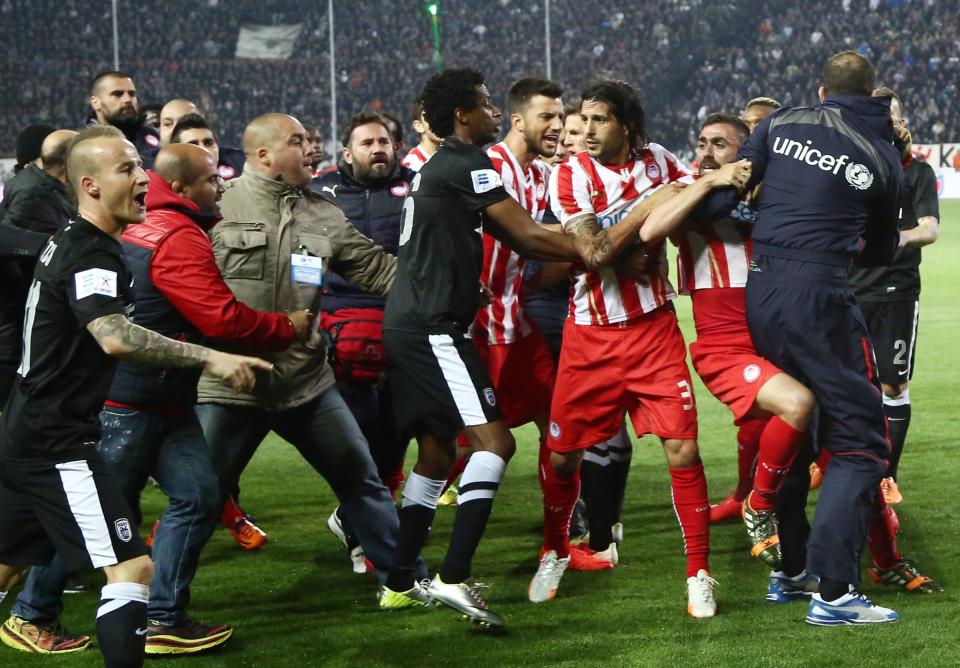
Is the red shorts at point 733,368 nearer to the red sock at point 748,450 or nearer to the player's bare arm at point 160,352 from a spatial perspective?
the red sock at point 748,450

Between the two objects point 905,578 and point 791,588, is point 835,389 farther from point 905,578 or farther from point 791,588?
point 905,578

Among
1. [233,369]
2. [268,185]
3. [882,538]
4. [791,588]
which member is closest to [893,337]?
[882,538]

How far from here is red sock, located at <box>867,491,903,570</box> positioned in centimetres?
526

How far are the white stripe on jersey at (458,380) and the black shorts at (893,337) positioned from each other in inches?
130

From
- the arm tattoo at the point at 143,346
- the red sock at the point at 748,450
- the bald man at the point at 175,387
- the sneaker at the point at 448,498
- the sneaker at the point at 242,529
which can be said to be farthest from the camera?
the sneaker at the point at 448,498

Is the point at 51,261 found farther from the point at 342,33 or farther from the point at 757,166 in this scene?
the point at 342,33

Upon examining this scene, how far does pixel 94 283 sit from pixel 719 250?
263 cm

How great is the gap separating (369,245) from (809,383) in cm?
193

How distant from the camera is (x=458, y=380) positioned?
194 inches

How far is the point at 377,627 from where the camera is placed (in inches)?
199

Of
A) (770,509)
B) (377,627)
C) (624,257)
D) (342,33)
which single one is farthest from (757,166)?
(342,33)

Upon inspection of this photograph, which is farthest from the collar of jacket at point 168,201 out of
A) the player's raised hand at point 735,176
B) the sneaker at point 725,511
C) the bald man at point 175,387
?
the sneaker at point 725,511

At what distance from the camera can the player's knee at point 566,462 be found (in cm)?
541

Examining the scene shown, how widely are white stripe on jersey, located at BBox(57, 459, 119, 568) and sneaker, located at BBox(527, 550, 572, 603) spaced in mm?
2096
